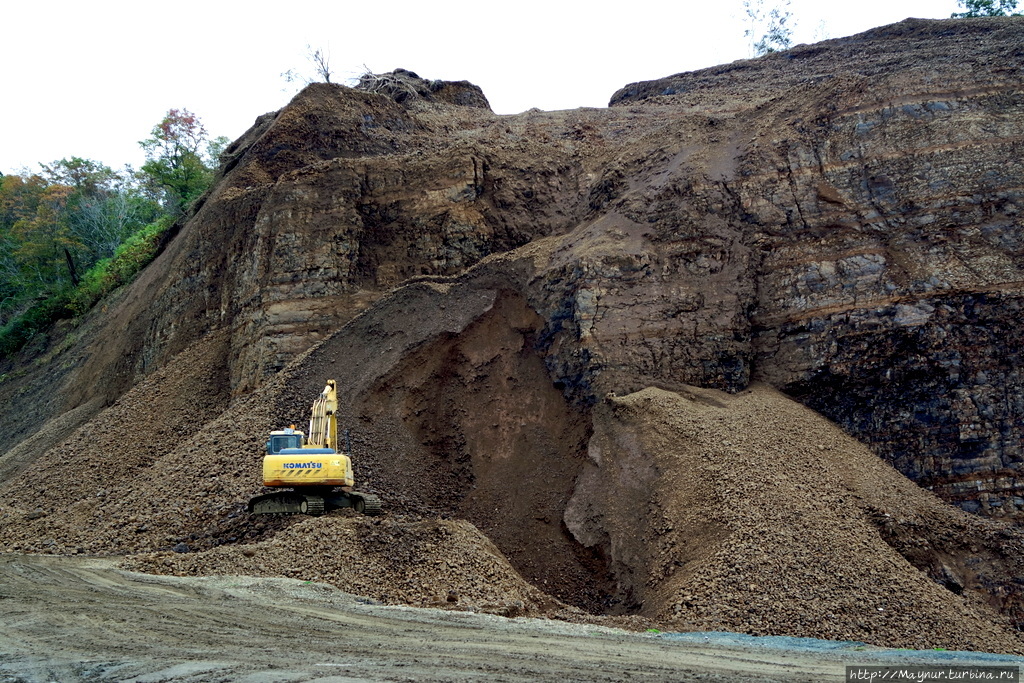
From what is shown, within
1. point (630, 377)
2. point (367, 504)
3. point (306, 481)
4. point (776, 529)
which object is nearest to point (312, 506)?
point (306, 481)

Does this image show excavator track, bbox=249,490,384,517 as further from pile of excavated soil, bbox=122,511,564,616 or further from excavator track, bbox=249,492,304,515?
pile of excavated soil, bbox=122,511,564,616

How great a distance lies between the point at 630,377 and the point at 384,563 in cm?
691

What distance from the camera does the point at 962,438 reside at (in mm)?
16547

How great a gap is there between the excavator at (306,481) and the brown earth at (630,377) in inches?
20.3

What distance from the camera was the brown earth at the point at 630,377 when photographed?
14242 mm

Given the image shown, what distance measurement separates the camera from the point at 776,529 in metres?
13.9

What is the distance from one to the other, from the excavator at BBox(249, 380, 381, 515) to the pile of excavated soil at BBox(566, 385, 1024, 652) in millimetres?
4525

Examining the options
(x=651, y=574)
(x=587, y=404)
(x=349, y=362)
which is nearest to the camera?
(x=651, y=574)

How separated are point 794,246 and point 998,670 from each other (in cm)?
1145

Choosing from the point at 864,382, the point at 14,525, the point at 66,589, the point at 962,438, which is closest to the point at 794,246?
the point at 864,382

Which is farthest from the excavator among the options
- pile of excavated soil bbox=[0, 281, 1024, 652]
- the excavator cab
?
pile of excavated soil bbox=[0, 281, 1024, 652]

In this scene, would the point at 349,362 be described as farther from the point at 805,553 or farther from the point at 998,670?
the point at 998,670

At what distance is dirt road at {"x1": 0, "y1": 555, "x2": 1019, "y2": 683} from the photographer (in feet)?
26.3

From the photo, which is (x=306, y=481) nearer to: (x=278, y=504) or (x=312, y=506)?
(x=312, y=506)
